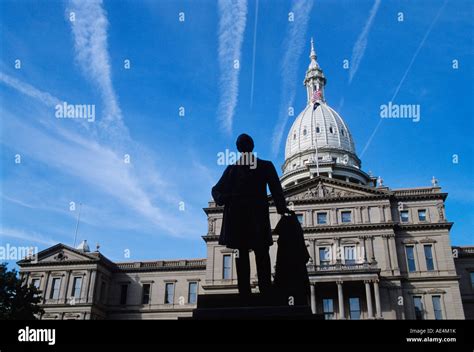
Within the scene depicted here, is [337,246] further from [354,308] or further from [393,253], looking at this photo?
[354,308]

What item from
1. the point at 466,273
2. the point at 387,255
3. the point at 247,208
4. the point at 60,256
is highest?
the point at 60,256

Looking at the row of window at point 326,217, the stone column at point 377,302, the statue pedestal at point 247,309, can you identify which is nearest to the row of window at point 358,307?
the stone column at point 377,302

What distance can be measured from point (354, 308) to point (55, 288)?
3562 cm

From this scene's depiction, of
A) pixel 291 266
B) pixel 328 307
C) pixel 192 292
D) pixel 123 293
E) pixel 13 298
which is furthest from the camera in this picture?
pixel 123 293

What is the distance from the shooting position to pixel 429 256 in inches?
1781

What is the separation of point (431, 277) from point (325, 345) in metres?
43.1

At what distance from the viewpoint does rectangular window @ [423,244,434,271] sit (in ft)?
147

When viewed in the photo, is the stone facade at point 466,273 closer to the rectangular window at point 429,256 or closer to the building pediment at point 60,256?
the rectangular window at point 429,256

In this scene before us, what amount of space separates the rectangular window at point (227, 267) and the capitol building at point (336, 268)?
109 mm

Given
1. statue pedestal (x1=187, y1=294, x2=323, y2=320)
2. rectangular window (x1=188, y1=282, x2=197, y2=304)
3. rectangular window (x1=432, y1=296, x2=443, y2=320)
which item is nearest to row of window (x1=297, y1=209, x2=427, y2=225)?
rectangular window (x1=432, y1=296, x2=443, y2=320)

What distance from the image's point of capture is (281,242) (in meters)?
8.40

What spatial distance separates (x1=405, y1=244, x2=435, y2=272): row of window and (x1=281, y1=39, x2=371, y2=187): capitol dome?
903 inches

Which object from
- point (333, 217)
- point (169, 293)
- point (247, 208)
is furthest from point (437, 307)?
point (247, 208)

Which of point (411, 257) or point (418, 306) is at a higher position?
point (411, 257)
